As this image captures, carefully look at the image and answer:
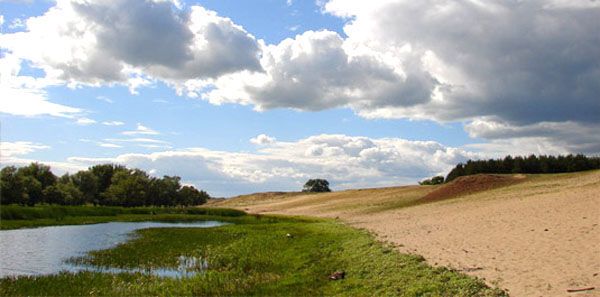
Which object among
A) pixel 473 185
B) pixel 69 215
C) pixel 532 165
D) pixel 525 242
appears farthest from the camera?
pixel 532 165

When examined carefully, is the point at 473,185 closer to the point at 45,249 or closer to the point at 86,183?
the point at 45,249

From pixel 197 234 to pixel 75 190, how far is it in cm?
7570

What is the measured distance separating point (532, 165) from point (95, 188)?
314 feet

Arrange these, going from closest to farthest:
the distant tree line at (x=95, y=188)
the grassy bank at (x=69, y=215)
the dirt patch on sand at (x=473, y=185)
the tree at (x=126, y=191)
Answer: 1. the grassy bank at (x=69, y=215)
2. the dirt patch on sand at (x=473, y=185)
3. the distant tree line at (x=95, y=188)
4. the tree at (x=126, y=191)

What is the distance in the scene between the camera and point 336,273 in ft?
66.8

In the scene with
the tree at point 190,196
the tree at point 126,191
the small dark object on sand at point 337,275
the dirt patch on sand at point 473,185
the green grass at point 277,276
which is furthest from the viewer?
the tree at point 190,196

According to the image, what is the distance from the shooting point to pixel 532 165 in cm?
10438

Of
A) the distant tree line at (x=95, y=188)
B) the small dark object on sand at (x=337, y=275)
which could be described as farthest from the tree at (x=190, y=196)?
the small dark object on sand at (x=337, y=275)

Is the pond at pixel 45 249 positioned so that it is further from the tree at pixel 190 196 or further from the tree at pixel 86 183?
the tree at pixel 190 196

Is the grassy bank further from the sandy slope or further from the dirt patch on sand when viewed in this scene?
the sandy slope

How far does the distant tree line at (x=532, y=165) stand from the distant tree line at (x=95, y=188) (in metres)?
72.0

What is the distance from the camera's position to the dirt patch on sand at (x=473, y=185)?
65625 mm

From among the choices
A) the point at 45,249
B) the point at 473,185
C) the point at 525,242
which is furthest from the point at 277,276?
the point at 473,185

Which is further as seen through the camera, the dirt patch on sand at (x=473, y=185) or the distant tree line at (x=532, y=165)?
the distant tree line at (x=532, y=165)
